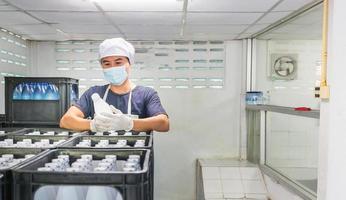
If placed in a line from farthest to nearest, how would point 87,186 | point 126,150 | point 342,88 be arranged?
1. point 342,88
2. point 126,150
3. point 87,186

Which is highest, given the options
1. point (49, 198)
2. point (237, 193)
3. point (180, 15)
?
point (180, 15)

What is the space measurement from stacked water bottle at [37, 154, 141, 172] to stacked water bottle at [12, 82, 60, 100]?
67.2 inches

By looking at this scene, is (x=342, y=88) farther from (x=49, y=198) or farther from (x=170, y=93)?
(x=170, y=93)

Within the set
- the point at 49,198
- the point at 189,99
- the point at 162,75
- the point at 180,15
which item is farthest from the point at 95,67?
the point at 49,198

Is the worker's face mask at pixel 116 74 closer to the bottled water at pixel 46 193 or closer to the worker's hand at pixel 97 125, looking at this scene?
the worker's hand at pixel 97 125

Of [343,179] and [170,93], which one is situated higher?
[170,93]

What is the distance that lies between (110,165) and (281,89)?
299 centimetres

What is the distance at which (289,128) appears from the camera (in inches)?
137

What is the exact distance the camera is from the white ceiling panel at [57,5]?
2.33 m

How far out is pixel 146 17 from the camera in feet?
9.29

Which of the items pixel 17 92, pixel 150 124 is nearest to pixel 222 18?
pixel 150 124

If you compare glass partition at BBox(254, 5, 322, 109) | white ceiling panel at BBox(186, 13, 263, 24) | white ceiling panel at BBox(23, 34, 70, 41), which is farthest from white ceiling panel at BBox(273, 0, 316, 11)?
white ceiling panel at BBox(23, 34, 70, 41)

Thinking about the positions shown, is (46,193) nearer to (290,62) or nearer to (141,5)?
(141,5)

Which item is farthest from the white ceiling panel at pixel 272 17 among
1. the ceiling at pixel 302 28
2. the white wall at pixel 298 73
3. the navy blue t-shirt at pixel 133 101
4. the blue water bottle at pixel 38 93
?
the blue water bottle at pixel 38 93
